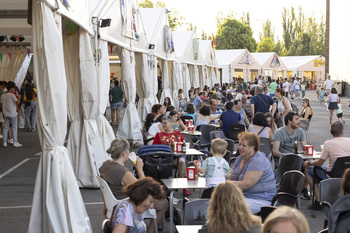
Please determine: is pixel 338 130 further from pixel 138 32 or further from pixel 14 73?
pixel 14 73

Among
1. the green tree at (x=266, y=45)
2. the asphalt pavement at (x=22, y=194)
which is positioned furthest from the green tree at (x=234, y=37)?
the asphalt pavement at (x=22, y=194)

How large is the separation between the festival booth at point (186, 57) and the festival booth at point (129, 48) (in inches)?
380

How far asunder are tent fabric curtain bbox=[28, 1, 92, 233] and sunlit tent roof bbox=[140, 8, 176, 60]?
13345 mm

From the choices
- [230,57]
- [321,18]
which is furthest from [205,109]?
[321,18]

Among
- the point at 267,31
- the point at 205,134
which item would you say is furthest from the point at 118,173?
the point at 267,31

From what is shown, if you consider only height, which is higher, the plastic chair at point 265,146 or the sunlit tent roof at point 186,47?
the sunlit tent roof at point 186,47

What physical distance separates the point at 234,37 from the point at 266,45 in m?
17.6

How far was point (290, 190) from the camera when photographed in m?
6.39

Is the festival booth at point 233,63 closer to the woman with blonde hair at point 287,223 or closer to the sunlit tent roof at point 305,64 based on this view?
the sunlit tent roof at point 305,64

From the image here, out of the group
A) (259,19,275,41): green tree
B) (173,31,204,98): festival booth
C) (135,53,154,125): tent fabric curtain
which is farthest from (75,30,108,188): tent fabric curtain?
(259,19,275,41): green tree

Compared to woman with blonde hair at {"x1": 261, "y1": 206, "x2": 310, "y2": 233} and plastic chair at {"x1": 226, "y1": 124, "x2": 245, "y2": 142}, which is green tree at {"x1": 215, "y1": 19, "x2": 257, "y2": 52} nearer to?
plastic chair at {"x1": 226, "y1": 124, "x2": 245, "y2": 142}

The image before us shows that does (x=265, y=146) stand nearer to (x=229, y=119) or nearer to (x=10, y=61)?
(x=229, y=119)

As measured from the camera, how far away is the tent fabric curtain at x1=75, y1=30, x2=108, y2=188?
9.20m

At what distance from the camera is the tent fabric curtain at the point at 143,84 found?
55.8 feet
